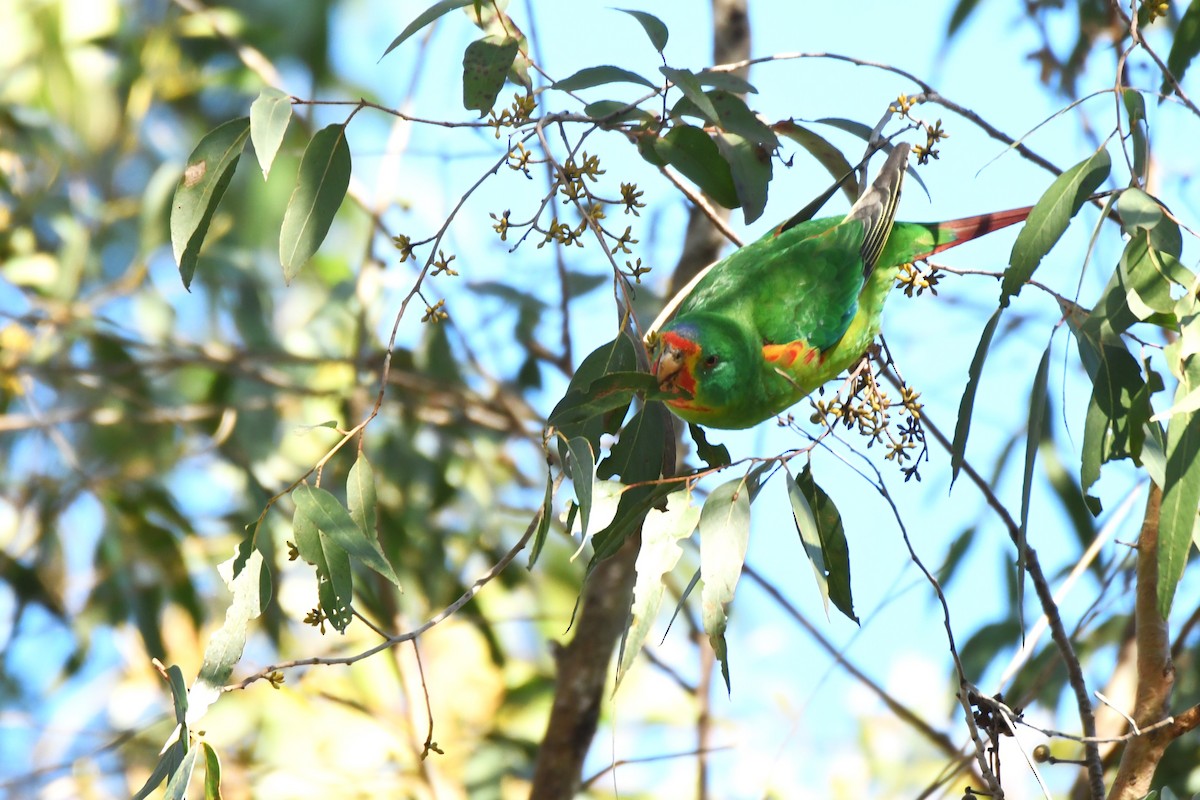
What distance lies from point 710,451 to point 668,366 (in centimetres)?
17

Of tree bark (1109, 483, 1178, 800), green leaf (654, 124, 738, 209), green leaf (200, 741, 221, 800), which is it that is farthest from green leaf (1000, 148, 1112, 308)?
green leaf (200, 741, 221, 800)

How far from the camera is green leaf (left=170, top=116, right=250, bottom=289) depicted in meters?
1.73

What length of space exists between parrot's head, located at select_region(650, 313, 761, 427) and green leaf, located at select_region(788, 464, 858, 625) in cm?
25

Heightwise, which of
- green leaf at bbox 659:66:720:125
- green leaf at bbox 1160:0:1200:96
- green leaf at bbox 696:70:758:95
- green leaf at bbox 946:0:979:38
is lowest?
green leaf at bbox 659:66:720:125

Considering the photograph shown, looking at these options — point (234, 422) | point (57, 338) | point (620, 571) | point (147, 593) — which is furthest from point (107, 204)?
point (620, 571)

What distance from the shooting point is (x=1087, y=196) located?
1707 mm

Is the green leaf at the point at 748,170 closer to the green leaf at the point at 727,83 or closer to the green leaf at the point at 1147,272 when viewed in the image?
the green leaf at the point at 727,83

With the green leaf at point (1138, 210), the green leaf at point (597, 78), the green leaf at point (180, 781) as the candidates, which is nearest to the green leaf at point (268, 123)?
the green leaf at point (597, 78)

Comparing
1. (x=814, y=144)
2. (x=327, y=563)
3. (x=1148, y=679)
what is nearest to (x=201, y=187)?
(x=327, y=563)

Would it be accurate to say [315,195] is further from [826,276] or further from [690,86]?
[826,276]

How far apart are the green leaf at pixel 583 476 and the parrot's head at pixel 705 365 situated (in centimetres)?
45

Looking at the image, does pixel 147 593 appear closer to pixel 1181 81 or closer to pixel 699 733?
pixel 699 733

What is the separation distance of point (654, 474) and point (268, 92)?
0.80 metres

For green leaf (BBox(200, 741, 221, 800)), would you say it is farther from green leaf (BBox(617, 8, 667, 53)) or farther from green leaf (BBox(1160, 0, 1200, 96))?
green leaf (BBox(1160, 0, 1200, 96))
